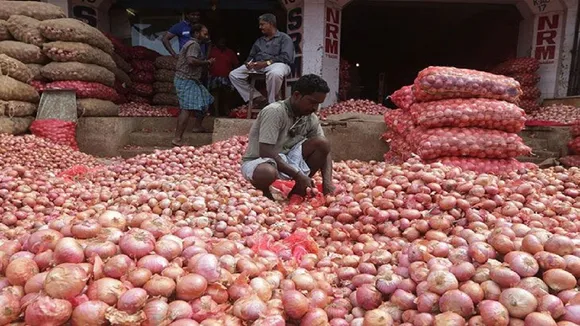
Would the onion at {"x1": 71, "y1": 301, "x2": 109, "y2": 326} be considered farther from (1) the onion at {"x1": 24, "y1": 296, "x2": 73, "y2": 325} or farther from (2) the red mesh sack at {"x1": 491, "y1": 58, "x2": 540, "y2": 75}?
(2) the red mesh sack at {"x1": 491, "y1": 58, "x2": 540, "y2": 75}

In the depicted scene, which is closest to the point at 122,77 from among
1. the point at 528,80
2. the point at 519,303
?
the point at 528,80

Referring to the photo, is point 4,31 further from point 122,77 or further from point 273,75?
point 273,75

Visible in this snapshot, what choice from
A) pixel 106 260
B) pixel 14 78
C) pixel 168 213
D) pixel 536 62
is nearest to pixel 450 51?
pixel 536 62

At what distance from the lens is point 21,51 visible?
5961 mm

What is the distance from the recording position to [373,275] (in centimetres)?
170

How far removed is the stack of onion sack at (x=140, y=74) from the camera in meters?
8.86

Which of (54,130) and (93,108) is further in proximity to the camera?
(93,108)

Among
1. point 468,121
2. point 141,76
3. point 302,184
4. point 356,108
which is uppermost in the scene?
point 141,76

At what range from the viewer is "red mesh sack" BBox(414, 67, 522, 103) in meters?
4.26

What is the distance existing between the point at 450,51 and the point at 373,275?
13846 millimetres

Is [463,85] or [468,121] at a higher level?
[463,85]

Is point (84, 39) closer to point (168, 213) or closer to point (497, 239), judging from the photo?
point (168, 213)

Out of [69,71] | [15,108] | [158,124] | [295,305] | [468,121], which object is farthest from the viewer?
[158,124]

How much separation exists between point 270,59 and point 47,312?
546 centimetres
